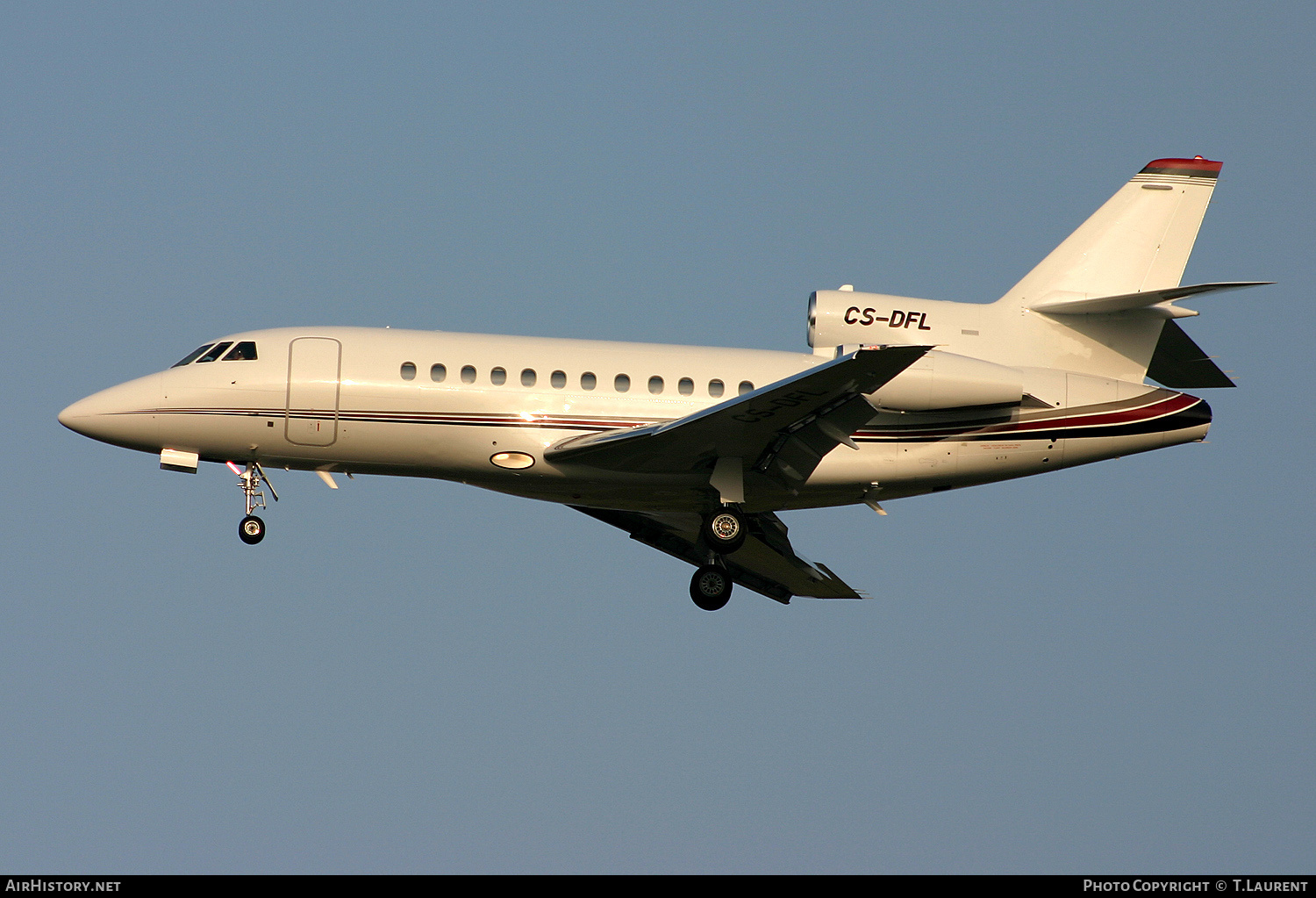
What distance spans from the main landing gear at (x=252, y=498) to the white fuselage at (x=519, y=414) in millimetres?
305

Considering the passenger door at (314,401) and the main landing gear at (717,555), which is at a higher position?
the passenger door at (314,401)

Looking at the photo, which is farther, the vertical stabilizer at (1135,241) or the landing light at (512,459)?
the vertical stabilizer at (1135,241)

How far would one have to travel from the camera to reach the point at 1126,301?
76.9 ft

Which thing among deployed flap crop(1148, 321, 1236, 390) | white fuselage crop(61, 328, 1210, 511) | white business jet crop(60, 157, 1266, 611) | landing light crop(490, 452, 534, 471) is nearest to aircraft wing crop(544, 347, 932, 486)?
white business jet crop(60, 157, 1266, 611)

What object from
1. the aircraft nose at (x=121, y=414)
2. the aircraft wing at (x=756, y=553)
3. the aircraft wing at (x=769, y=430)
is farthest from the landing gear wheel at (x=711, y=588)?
the aircraft nose at (x=121, y=414)

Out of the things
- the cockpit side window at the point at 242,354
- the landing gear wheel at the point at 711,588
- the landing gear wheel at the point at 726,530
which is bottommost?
the landing gear wheel at the point at 711,588

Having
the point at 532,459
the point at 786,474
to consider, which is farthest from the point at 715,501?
the point at 532,459

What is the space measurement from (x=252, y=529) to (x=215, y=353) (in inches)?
109

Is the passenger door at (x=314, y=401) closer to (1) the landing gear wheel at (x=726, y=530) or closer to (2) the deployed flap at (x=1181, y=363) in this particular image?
(1) the landing gear wheel at (x=726, y=530)

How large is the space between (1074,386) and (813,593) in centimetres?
682

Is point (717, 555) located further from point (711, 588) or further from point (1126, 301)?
point (1126, 301)

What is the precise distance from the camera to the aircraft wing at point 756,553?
27.1 meters

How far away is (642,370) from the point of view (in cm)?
2359

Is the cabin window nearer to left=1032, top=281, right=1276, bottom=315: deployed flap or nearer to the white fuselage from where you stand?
the white fuselage
